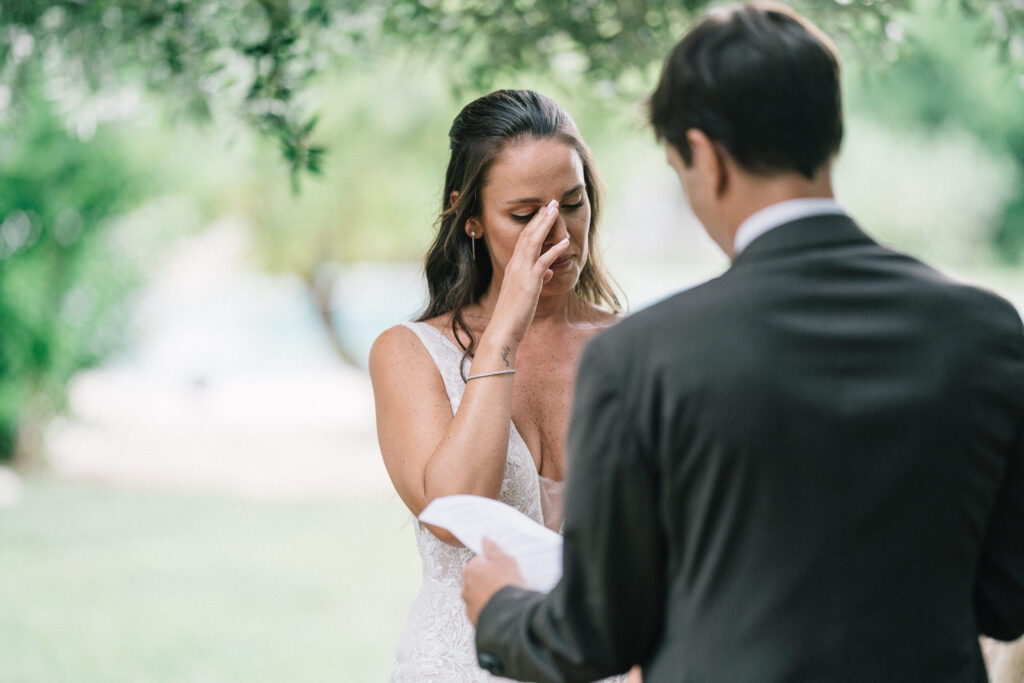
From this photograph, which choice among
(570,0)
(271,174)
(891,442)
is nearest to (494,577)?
(891,442)

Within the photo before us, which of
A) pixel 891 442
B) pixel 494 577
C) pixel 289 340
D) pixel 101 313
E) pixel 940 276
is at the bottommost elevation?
pixel 289 340

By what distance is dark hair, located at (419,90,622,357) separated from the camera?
98.6 inches

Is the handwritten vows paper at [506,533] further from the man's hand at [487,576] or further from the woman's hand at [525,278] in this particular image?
the woman's hand at [525,278]

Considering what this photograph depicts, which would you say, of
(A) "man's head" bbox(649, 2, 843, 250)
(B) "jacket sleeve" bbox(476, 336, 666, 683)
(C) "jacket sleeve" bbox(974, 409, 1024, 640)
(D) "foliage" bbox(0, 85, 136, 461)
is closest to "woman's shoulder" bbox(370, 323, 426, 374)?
(B) "jacket sleeve" bbox(476, 336, 666, 683)

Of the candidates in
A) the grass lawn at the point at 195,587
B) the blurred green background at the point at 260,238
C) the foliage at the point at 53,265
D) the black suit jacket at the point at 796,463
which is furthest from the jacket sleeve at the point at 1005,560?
the foliage at the point at 53,265

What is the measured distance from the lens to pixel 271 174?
40.6ft

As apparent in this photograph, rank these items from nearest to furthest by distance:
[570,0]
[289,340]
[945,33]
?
[570,0] → [945,33] → [289,340]

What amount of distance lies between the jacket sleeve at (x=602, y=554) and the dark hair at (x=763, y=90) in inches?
11.8

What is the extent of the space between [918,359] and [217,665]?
21.1 feet

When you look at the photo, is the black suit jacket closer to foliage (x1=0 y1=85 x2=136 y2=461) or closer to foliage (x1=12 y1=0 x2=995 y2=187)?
foliage (x1=12 y1=0 x2=995 y2=187)

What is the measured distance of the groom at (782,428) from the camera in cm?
123

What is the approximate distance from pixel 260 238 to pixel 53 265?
318 centimetres

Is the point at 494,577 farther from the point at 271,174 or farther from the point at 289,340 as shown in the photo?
the point at 289,340

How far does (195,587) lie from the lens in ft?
27.8
